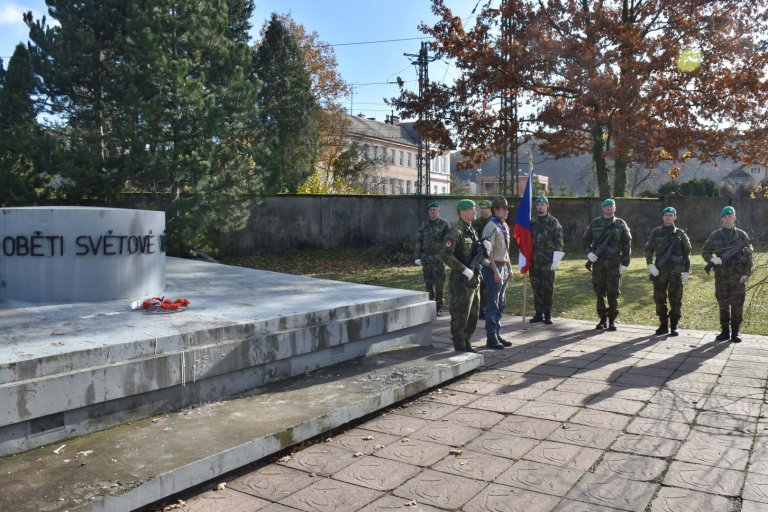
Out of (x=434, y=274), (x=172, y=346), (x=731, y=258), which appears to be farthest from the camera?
(x=434, y=274)

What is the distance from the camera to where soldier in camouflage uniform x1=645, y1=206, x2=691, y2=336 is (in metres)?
9.05

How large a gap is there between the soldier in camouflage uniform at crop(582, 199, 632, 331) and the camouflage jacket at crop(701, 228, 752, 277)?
1.10 metres

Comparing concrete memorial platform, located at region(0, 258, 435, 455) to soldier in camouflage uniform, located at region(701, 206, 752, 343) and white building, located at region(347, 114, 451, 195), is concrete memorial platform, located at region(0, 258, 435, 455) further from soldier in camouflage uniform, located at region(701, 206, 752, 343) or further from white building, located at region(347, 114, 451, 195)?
white building, located at region(347, 114, 451, 195)

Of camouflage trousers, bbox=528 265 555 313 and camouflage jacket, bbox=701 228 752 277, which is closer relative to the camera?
camouflage jacket, bbox=701 228 752 277

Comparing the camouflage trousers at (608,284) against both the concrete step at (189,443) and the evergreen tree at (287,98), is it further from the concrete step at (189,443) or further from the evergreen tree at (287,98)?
the evergreen tree at (287,98)

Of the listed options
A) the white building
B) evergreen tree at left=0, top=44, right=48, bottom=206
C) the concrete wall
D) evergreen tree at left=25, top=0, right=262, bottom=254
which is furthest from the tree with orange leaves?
the white building

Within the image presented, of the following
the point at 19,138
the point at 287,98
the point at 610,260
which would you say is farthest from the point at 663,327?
the point at 287,98

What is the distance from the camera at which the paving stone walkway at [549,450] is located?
12.3 feet

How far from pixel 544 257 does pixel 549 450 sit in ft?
19.1

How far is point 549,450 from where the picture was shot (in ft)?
14.9

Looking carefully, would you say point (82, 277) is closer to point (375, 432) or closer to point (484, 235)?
point (375, 432)

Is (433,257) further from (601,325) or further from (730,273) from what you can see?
(730,273)

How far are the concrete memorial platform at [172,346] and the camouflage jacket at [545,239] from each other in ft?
10.0

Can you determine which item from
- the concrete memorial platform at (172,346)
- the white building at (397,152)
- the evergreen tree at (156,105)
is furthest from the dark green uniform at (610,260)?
the white building at (397,152)
